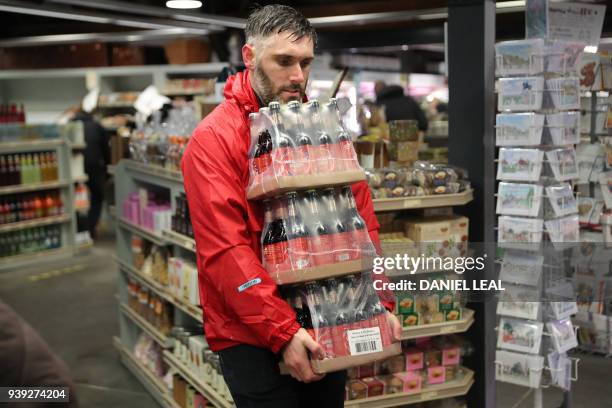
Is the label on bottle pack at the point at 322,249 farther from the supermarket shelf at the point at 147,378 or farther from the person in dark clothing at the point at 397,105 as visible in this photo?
the person in dark clothing at the point at 397,105

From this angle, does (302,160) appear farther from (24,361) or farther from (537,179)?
(537,179)

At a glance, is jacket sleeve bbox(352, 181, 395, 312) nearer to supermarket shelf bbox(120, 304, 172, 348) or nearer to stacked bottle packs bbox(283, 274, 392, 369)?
stacked bottle packs bbox(283, 274, 392, 369)

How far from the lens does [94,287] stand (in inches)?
292

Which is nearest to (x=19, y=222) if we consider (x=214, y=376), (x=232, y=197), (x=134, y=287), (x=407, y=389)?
(x=134, y=287)

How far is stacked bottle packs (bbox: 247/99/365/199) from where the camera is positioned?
1.93 metres

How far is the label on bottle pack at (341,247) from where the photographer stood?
79.0 inches

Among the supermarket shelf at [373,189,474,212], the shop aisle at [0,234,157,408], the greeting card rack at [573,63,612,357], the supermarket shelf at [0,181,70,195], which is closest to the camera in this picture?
the supermarket shelf at [373,189,474,212]

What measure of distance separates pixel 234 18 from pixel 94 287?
341 centimetres

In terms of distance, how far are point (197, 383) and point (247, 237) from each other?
2.05m

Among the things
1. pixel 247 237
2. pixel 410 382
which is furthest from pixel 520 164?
pixel 247 237

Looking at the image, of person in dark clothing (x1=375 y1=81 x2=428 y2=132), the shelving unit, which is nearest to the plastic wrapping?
person in dark clothing (x1=375 y1=81 x2=428 y2=132)

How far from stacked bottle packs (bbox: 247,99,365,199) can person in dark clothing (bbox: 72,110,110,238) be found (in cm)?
822

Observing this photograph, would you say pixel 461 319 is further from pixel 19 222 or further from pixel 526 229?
pixel 19 222

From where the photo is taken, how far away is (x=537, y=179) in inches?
145
